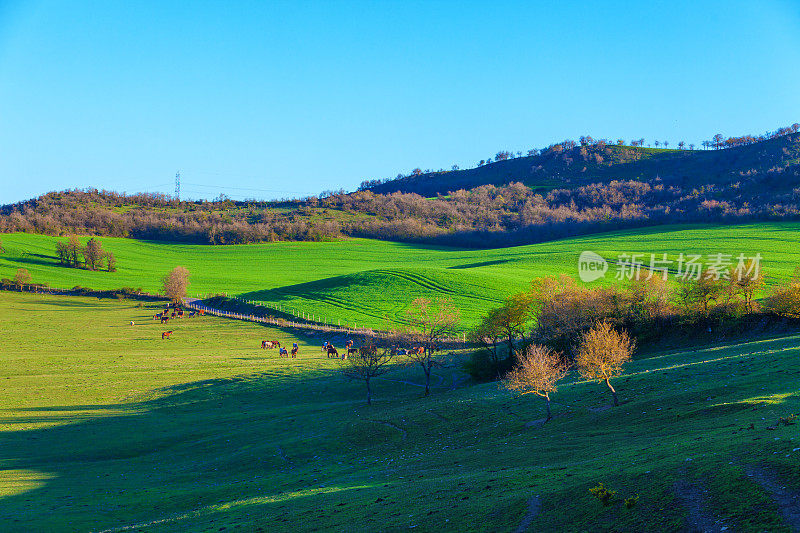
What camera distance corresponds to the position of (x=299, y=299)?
118875 millimetres

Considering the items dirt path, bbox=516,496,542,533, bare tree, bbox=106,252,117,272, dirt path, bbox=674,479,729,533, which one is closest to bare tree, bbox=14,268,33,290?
bare tree, bbox=106,252,117,272

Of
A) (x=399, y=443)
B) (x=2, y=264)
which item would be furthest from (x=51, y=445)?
(x=2, y=264)

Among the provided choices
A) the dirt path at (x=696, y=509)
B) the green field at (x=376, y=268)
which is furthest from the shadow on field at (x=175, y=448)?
the green field at (x=376, y=268)

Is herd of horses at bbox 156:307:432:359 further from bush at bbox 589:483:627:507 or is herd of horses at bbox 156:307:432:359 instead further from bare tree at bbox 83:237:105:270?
bare tree at bbox 83:237:105:270

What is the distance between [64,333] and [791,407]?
337 feet

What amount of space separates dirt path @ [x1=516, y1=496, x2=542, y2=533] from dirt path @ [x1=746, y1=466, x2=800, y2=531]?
22.0ft

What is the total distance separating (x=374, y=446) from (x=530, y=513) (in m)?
24.0

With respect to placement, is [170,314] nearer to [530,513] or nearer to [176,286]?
[176,286]

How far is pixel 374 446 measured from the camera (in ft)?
139

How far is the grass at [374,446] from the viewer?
66.1ft

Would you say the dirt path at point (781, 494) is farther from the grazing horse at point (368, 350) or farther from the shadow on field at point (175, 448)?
the grazing horse at point (368, 350)

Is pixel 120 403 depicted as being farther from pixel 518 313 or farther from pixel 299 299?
pixel 299 299

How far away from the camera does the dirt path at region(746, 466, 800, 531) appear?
15188 mm

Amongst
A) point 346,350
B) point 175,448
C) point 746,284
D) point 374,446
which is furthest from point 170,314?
point 746,284
